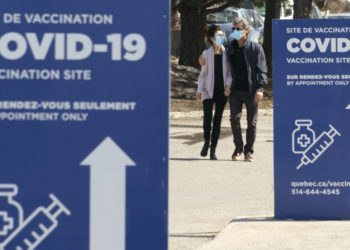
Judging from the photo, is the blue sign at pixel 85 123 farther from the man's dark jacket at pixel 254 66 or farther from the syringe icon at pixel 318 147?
the man's dark jacket at pixel 254 66

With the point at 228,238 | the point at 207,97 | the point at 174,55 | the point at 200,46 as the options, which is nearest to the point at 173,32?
the point at 174,55

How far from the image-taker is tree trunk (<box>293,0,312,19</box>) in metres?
22.5

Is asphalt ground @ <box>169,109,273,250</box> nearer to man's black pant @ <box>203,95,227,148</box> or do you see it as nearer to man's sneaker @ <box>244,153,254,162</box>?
man's sneaker @ <box>244,153,254,162</box>

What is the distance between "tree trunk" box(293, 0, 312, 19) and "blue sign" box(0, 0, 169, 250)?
19.4m

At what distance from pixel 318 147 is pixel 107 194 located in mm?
4790

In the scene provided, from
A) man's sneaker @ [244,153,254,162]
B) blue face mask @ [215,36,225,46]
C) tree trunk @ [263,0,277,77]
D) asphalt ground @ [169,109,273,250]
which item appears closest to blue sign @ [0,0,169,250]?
asphalt ground @ [169,109,273,250]

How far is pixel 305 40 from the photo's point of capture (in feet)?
26.2

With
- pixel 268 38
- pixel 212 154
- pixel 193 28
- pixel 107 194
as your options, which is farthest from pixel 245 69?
pixel 268 38

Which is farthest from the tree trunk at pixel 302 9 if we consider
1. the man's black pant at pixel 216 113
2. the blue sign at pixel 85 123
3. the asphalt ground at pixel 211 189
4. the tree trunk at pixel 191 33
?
the blue sign at pixel 85 123

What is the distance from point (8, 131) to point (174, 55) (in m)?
30.9

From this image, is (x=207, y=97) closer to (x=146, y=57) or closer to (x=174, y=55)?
(x=146, y=57)

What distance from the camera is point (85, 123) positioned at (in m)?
3.51

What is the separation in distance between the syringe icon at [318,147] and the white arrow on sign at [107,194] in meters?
4.74

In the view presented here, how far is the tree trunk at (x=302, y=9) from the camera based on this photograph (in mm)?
22484
